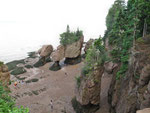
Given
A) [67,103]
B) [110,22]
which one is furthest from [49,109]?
[110,22]

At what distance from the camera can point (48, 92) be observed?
26.3 metres

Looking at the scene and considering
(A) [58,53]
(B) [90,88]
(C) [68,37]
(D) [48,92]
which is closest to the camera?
(B) [90,88]

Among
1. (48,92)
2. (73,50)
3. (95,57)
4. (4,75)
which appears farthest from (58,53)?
(4,75)

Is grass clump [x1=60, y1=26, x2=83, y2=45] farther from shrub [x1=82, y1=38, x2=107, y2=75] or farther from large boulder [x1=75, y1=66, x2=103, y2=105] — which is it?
large boulder [x1=75, y1=66, x2=103, y2=105]

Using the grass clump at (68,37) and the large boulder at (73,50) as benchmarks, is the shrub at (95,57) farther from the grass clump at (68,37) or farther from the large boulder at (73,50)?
the grass clump at (68,37)

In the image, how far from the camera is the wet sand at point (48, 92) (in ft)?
66.5

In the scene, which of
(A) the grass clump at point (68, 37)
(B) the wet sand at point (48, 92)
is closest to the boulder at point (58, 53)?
(A) the grass clump at point (68, 37)

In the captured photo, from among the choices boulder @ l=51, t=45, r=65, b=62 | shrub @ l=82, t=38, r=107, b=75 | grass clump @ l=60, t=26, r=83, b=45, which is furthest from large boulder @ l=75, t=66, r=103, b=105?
grass clump @ l=60, t=26, r=83, b=45

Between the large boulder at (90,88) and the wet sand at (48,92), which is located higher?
the large boulder at (90,88)

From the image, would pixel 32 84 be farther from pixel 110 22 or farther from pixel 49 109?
pixel 110 22

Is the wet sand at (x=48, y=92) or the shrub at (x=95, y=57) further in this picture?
the wet sand at (x=48, y=92)

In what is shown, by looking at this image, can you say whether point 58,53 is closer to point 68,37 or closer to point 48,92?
point 68,37

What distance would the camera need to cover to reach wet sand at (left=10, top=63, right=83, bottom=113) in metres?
20.3

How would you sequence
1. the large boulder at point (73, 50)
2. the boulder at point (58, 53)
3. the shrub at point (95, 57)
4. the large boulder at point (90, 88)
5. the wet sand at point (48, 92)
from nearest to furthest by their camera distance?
the large boulder at point (90, 88) → the shrub at point (95, 57) → the wet sand at point (48, 92) → the boulder at point (58, 53) → the large boulder at point (73, 50)
